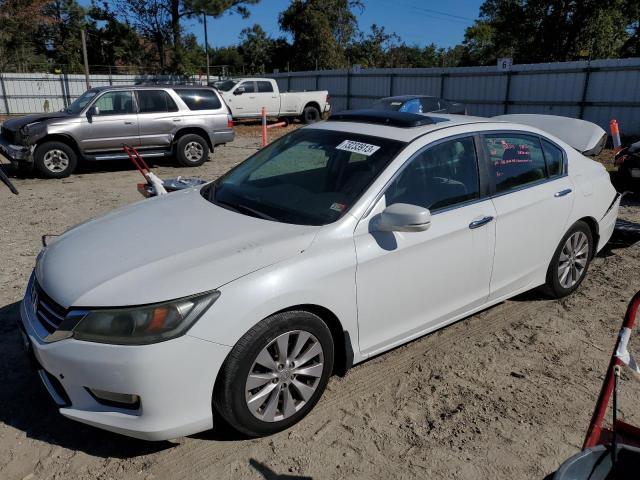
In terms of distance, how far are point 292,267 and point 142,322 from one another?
77cm

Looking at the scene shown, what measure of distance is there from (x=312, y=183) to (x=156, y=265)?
1292 millimetres

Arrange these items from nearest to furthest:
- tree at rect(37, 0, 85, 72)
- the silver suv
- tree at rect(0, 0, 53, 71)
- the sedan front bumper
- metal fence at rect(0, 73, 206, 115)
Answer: the sedan front bumper, the silver suv, metal fence at rect(0, 73, 206, 115), tree at rect(0, 0, 53, 71), tree at rect(37, 0, 85, 72)

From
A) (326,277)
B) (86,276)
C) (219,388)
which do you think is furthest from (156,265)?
(326,277)

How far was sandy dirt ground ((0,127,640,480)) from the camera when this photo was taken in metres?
2.64

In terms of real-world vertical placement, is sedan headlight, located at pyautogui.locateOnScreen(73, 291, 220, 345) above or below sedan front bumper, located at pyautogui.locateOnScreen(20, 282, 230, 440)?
above

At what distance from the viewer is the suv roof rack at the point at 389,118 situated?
143 inches

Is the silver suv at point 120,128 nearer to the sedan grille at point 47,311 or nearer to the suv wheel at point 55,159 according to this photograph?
the suv wheel at point 55,159

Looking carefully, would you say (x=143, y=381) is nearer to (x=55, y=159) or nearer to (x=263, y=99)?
(x=55, y=159)

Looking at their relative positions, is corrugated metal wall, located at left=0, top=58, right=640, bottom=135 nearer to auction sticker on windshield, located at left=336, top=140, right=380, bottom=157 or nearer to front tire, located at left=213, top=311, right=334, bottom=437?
auction sticker on windshield, located at left=336, top=140, right=380, bottom=157

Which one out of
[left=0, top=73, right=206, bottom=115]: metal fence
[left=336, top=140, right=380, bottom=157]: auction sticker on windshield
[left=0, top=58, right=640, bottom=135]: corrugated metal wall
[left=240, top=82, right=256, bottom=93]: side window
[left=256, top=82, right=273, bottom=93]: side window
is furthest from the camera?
[left=0, top=73, right=206, bottom=115]: metal fence

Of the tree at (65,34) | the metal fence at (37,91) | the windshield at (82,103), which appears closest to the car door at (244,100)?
the windshield at (82,103)

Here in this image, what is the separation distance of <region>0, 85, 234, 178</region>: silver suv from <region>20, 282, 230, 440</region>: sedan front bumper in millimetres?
8617

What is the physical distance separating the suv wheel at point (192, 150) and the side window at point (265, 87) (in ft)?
32.9

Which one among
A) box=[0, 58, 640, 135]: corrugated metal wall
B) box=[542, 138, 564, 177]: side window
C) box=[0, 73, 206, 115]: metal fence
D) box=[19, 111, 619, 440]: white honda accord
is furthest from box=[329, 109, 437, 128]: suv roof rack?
box=[0, 73, 206, 115]: metal fence
